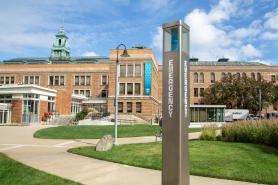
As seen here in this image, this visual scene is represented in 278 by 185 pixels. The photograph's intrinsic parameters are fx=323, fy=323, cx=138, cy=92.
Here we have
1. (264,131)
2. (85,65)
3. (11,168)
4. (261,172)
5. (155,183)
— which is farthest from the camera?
(85,65)

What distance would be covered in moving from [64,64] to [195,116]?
38040 millimetres

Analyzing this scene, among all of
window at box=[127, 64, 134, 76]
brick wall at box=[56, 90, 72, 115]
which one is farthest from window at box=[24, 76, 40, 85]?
window at box=[127, 64, 134, 76]

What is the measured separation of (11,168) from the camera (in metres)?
→ 11.2

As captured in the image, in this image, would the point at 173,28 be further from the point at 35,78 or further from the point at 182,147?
the point at 35,78

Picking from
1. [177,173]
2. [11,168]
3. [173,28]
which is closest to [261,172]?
[177,173]

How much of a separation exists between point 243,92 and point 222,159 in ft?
180

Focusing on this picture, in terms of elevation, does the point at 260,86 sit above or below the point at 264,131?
above

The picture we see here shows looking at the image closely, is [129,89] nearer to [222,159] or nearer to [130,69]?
[130,69]

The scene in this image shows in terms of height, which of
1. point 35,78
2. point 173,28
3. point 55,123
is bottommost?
point 55,123

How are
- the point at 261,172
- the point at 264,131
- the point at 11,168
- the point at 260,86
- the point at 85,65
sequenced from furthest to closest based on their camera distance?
the point at 85,65 → the point at 260,86 → the point at 264,131 → the point at 11,168 → the point at 261,172

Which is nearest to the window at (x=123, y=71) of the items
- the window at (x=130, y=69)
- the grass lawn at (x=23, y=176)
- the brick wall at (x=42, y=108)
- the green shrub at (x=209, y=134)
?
the window at (x=130, y=69)

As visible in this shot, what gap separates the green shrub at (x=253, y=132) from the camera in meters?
15.6

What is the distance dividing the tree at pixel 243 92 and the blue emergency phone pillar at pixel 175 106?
2392 inches

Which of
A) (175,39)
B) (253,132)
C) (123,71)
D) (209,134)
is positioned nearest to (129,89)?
(123,71)
